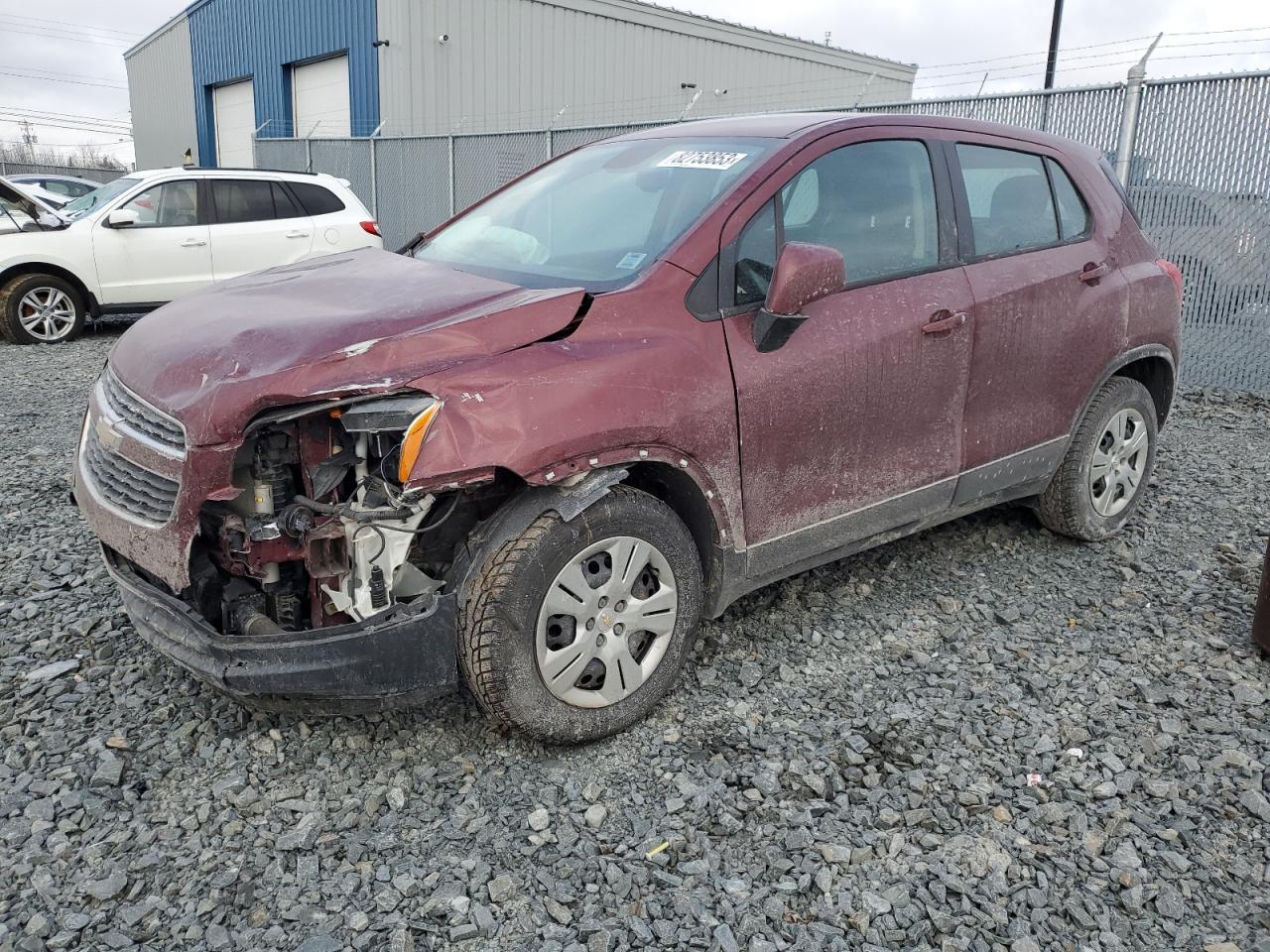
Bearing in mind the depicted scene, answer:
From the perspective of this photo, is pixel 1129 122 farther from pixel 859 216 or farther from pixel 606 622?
pixel 606 622

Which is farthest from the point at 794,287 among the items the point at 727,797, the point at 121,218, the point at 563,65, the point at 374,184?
the point at 563,65

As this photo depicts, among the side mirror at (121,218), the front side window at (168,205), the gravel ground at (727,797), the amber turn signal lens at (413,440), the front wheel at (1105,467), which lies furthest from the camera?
the front side window at (168,205)

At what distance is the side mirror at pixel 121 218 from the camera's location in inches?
386

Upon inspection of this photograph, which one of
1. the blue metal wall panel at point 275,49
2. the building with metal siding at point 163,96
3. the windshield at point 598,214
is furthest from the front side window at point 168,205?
the building with metal siding at point 163,96

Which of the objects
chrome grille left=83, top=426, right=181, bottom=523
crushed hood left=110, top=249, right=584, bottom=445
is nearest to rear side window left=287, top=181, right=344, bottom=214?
crushed hood left=110, top=249, right=584, bottom=445

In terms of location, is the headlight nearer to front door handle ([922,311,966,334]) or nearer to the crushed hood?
the crushed hood

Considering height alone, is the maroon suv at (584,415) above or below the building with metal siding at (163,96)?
below

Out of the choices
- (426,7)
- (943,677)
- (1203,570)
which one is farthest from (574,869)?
(426,7)

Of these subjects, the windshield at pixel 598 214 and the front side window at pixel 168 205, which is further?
the front side window at pixel 168 205

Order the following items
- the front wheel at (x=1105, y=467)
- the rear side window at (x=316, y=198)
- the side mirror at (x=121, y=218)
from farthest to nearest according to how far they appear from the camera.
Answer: the rear side window at (x=316, y=198)
the side mirror at (x=121, y=218)
the front wheel at (x=1105, y=467)

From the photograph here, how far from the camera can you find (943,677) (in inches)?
140

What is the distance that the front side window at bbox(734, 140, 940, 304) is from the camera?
128 inches

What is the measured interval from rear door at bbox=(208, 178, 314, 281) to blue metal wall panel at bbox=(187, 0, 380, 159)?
343 inches

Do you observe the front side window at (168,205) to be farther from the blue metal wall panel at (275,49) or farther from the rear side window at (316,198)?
the blue metal wall panel at (275,49)
